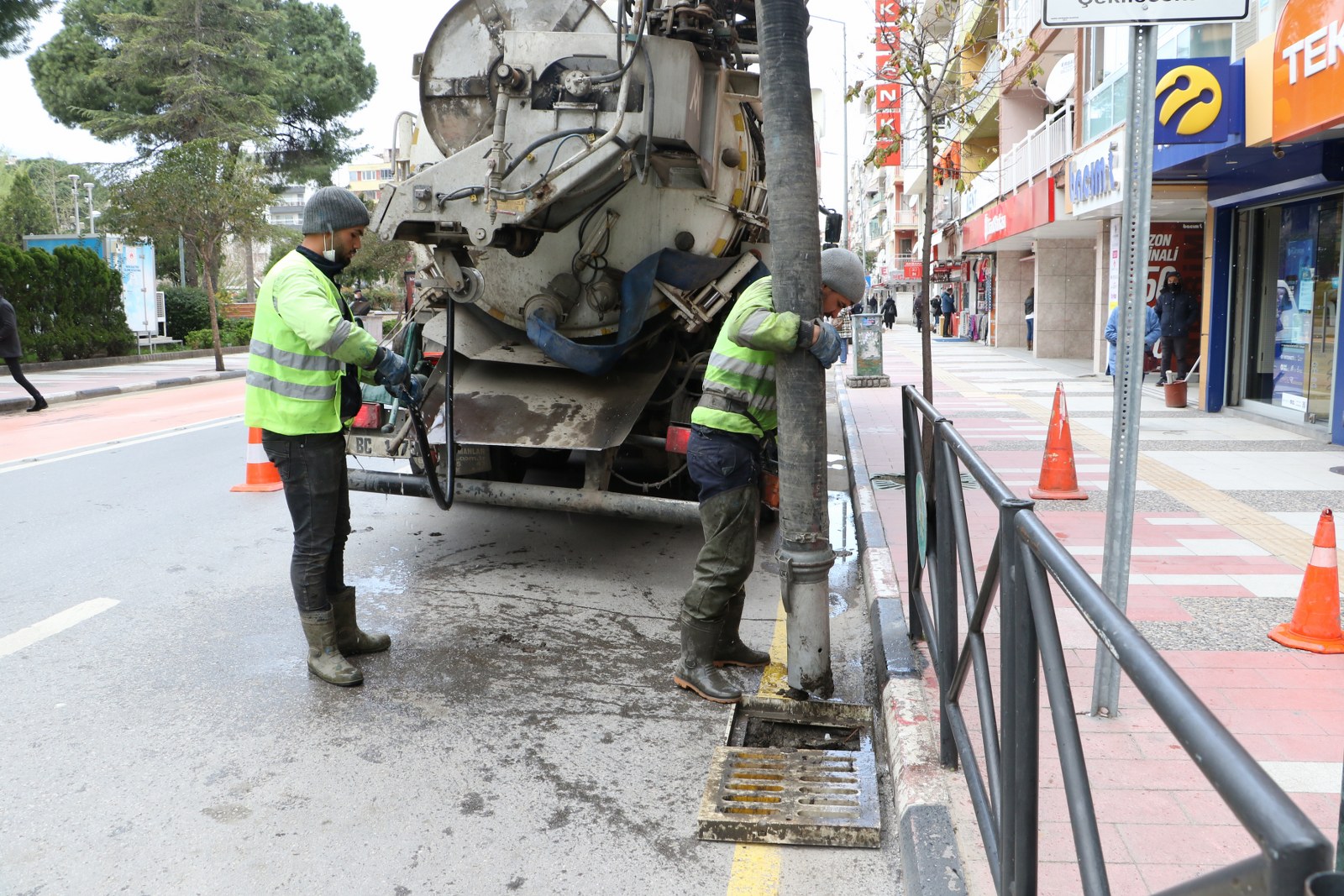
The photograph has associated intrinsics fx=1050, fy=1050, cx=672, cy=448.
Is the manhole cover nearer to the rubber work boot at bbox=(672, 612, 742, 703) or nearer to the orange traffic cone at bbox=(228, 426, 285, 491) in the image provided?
the rubber work boot at bbox=(672, 612, 742, 703)

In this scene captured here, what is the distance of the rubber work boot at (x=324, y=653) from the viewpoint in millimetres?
4289

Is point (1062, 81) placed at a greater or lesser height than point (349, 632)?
greater

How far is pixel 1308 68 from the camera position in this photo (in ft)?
25.8

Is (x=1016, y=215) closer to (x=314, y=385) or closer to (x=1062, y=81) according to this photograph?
(x=1062, y=81)

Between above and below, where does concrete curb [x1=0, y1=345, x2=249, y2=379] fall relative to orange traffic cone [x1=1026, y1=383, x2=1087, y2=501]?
above

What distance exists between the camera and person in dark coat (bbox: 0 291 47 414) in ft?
44.9

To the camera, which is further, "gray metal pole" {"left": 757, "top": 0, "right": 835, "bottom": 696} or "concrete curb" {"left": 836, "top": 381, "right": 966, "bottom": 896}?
"gray metal pole" {"left": 757, "top": 0, "right": 835, "bottom": 696}

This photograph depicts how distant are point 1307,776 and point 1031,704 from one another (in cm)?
167

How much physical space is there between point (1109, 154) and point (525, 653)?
11517mm

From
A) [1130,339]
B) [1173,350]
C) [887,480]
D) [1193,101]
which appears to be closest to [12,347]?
[887,480]

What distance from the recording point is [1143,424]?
37.0 feet

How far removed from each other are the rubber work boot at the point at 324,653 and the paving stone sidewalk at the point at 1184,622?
7.62 ft

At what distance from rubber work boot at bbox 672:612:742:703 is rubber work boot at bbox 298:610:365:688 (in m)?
1.34

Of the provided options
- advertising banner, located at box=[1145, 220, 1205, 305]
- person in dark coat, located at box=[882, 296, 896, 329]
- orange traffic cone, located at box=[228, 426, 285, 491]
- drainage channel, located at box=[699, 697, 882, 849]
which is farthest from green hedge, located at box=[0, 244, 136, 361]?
person in dark coat, located at box=[882, 296, 896, 329]
